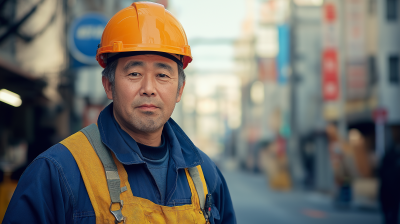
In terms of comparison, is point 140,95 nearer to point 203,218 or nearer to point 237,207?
point 203,218

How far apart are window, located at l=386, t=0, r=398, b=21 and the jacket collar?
20.2 meters

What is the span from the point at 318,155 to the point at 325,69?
4.24 meters

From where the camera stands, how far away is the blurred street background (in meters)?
8.62

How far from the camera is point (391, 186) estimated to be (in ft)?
22.9

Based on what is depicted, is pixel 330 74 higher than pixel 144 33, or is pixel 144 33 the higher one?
pixel 144 33

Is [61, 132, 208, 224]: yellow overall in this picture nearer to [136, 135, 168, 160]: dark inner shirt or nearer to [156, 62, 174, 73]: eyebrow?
[136, 135, 168, 160]: dark inner shirt

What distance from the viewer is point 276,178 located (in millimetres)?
22281

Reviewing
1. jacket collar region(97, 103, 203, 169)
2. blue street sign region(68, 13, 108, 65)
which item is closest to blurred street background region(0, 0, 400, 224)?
blue street sign region(68, 13, 108, 65)

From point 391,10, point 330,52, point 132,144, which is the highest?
point 391,10

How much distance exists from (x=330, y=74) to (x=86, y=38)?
14184 mm

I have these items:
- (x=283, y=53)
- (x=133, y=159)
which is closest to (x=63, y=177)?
(x=133, y=159)

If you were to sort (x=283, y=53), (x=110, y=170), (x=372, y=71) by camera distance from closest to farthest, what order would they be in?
(x=110, y=170)
(x=372, y=71)
(x=283, y=53)

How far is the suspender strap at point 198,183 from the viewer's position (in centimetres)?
232

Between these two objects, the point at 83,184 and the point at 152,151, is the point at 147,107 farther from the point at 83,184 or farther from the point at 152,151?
the point at 83,184
